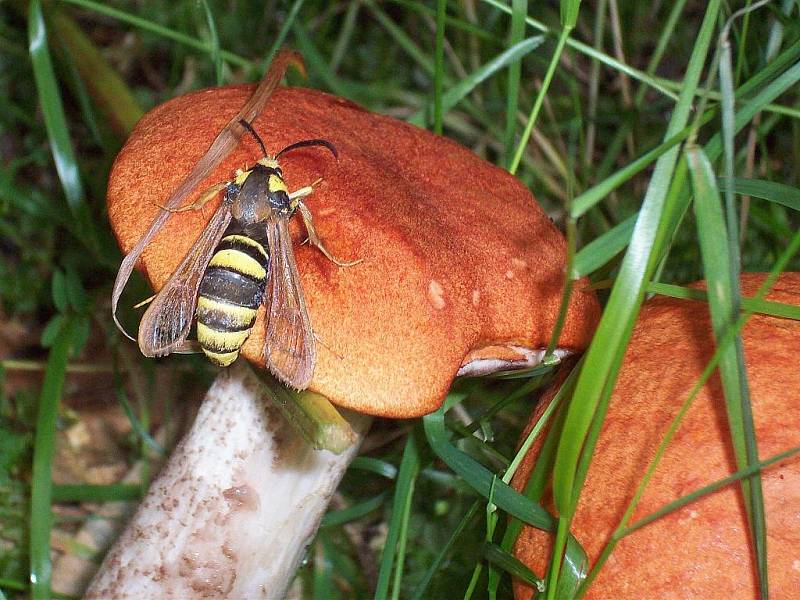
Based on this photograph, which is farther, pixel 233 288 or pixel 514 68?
pixel 514 68

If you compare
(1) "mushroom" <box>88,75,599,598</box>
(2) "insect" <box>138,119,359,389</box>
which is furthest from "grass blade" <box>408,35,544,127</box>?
(2) "insect" <box>138,119,359,389</box>

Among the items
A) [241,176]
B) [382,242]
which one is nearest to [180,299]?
[241,176]

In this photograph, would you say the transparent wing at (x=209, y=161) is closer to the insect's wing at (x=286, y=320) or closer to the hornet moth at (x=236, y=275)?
the hornet moth at (x=236, y=275)

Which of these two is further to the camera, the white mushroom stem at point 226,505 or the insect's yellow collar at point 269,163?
the white mushroom stem at point 226,505

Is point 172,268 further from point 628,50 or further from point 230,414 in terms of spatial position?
point 628,50

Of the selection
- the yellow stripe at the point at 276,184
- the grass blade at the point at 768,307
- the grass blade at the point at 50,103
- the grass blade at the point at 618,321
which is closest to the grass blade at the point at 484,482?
the grass blade at the point at 618,321

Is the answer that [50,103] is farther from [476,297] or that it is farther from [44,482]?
[476,297]

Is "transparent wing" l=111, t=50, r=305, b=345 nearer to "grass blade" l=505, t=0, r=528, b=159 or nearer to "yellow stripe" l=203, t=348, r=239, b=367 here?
"yellow stripe" l=203, t=348, r=239, b=367
